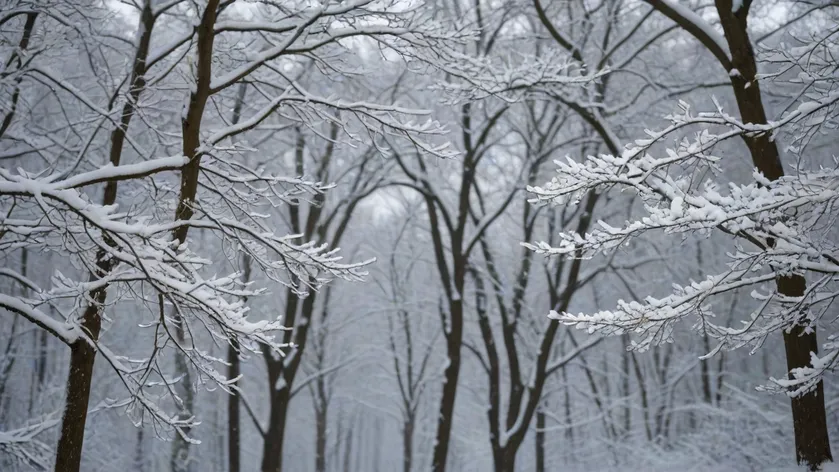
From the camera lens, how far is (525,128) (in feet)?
45.0

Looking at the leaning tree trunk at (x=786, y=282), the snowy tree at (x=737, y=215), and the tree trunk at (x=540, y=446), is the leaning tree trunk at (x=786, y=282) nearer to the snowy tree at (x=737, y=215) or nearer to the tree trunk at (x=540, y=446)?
the snowy tree at (x=737, y=215)

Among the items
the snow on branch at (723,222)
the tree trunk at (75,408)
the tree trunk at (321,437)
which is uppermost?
the snow on branch at (723,222)

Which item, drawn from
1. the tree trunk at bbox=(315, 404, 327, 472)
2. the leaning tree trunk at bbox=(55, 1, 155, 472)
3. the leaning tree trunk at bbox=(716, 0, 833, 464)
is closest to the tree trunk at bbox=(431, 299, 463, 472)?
the leaning tree trunk at bbox=(716, 0, 833, 464)

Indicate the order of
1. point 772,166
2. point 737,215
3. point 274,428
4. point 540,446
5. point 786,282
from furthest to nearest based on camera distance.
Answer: point 540,446 → point 274,428 → point 772,166 → point 786,282 → point 737,215

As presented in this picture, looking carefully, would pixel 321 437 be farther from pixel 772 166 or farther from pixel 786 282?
pixel 772 166

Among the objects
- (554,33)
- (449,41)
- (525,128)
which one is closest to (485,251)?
(525,128)

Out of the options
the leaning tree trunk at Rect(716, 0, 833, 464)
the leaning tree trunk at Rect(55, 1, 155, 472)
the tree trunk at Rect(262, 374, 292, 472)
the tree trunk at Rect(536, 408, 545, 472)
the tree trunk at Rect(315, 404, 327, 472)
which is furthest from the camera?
the tree trunk at Rect(315, 404, 327, 472)

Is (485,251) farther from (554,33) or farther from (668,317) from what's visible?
(668,317)

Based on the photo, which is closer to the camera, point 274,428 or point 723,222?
point 723,222

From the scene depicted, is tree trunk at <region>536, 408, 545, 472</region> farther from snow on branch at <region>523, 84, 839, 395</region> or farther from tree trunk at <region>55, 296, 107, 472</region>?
tree trunk at <region>55, 296, 107, 472</region>

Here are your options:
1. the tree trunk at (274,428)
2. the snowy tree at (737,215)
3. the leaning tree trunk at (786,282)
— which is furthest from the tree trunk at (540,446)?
the snowy tree at (737,215)

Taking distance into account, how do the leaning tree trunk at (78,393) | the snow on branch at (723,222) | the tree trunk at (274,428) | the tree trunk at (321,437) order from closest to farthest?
the snow on branch at (723,222)
the leaning tree trunk at (78,393)
the tree trunk at (274,428)
the tree trunk at (321,437)

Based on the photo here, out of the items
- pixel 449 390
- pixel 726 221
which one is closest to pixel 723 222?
pixel 726 221

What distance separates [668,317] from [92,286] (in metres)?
4.05
